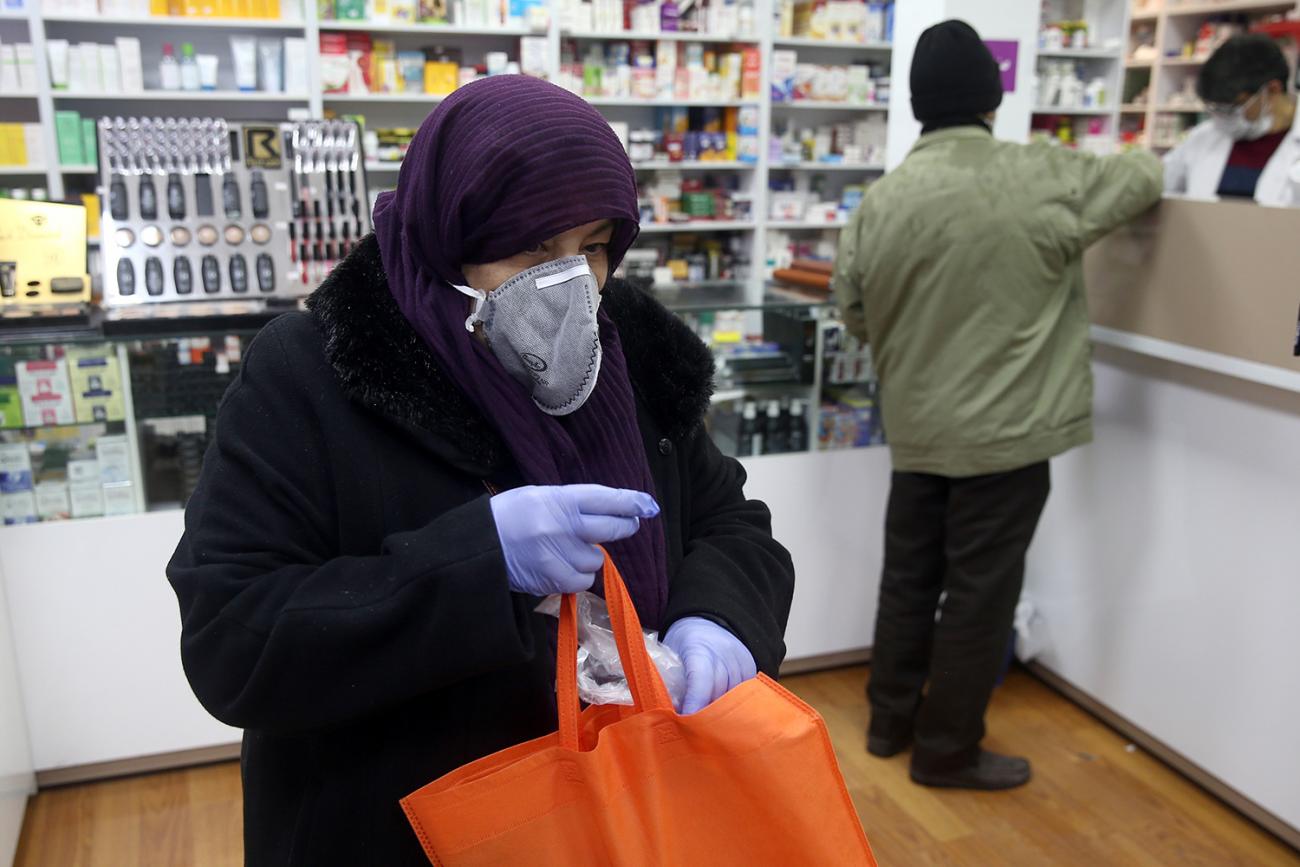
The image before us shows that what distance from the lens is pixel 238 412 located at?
0.99m

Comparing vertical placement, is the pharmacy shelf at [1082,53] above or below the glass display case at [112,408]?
above

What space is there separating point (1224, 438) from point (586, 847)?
2.19 metres

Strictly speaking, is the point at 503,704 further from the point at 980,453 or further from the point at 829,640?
the point at 829,640

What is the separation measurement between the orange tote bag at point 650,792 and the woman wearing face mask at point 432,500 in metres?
0.09

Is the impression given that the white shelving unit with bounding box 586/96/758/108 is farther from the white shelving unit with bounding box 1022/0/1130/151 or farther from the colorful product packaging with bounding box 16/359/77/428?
the colorful product packaging with bounding box 16/359/77/428

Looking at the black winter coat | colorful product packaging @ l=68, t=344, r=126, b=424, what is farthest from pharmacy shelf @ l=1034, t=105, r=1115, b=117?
the black winter coat

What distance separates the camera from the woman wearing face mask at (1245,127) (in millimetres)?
3451

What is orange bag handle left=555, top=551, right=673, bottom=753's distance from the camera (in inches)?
37.0

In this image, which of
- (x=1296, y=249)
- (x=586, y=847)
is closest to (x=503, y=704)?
(x=586, y=847)

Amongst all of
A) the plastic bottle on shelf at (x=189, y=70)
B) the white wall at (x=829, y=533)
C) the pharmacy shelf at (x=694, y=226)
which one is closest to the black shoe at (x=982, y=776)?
the white wall at (x=829, y=533)

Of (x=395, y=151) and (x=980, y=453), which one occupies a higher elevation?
(x=395, y=151)

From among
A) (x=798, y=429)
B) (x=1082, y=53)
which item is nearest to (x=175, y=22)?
(x=798, y=429)

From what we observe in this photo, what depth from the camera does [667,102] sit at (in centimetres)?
609

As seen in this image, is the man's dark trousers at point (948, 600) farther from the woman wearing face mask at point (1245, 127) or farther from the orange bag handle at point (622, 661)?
the orange bag handle at point (622, 661)
